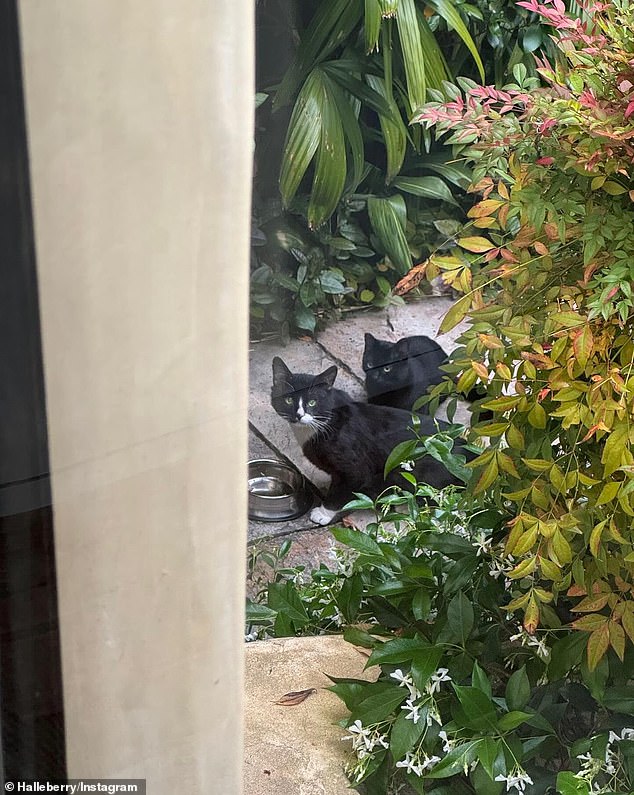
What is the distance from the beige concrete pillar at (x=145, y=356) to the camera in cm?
31

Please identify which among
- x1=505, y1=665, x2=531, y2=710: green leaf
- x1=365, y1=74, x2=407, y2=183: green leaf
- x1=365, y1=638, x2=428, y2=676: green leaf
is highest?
x1=365, y1=74, x2=407, y2=183: green leaf

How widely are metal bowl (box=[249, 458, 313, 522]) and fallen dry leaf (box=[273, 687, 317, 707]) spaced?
29 centimetres

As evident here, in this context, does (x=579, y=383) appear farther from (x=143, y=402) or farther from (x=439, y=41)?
(x=439, y=41)

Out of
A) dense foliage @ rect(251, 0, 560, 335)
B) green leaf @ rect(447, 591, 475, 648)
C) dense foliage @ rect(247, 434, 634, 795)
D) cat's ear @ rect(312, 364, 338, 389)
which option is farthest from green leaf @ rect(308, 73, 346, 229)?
green leaf @ rect(447, 591, 475, 648)

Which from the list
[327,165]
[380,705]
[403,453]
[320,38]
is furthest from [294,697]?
[320,38]

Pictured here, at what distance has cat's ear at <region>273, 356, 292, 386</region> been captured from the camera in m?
1.26

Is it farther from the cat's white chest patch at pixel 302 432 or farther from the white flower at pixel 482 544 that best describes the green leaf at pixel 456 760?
the cat's white chest patch at pixel 302 432

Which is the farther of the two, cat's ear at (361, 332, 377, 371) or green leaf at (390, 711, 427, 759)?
cat's ear at (361, 332, 377, 371)

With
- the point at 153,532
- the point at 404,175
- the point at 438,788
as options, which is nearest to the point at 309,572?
the point at 438,788

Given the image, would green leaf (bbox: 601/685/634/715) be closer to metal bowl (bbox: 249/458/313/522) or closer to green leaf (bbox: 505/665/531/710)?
green leaf (bbox: 505/665/531/710)

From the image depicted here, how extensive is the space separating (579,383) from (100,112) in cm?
58

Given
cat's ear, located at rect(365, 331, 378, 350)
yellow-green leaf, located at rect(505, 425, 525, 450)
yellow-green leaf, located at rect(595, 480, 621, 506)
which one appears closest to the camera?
yellow-green leaf, located at rect(595, 480, 621, 506)

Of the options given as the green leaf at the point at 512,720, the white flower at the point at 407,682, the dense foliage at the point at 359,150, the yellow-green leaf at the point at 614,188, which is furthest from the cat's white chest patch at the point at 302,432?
the yellow-green leaf at the point at 614,188

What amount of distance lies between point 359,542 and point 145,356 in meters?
0.86
